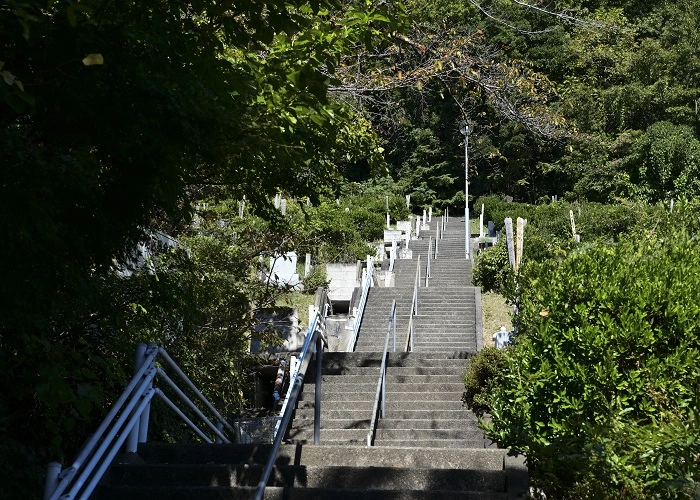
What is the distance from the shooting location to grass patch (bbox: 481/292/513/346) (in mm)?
19234

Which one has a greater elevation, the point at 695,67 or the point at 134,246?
the point at 695,67

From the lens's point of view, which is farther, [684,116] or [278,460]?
[684,116]

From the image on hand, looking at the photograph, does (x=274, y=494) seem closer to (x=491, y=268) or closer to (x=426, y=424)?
(x=426, y=424)

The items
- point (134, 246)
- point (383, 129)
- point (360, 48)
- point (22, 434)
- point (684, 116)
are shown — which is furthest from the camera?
point (684, 116)

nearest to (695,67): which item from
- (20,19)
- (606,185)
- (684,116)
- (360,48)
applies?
(684,116)

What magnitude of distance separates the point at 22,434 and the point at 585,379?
370 centimetres

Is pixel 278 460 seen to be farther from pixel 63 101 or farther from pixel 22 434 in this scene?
pixel 63 101

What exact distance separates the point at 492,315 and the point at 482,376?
11.4m

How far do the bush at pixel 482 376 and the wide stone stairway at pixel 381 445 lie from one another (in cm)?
48

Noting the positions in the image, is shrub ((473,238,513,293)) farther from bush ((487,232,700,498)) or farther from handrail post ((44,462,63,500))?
handrail post ((44,462,63,500))

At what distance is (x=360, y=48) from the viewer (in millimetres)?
9281

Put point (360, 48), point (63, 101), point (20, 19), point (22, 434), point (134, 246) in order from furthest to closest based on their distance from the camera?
point (360, 48) < point (22, 434) < point (134, 246) < point (63, 101) < point (20, 19)

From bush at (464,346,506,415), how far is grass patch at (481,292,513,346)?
8706mm

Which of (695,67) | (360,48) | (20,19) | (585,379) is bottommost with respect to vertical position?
(585,379)
